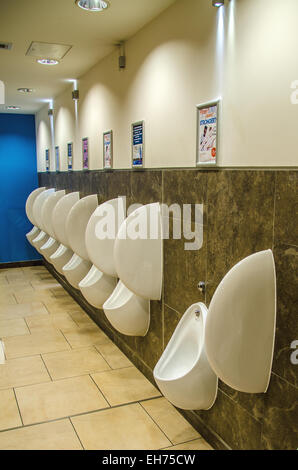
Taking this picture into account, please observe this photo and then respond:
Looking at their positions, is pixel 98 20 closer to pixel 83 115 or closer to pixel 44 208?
pixel 83 115

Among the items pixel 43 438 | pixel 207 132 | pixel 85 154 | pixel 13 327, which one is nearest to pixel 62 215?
pixel 85 154

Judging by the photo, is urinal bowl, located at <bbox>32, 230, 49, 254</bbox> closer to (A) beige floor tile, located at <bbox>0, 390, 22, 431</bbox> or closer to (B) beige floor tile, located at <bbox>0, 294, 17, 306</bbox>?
(B) beige floor tile, located at <bbox>0, 294, 17, 306</bbox>

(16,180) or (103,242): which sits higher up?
(16,180)

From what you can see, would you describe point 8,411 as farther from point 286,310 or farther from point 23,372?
point 286,310

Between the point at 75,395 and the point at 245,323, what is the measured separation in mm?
1662

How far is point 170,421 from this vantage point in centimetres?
259

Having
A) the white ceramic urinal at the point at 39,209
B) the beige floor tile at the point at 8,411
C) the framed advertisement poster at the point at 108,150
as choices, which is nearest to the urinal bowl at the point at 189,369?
the beige floor tile at the point at 8,411

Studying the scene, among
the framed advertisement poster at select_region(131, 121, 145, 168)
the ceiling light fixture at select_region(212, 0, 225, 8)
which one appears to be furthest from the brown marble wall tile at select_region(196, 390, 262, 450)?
the ceiling light fixture at select_region(212, 0, 225, 8)

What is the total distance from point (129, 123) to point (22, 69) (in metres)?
1.53

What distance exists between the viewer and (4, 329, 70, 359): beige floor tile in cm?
367

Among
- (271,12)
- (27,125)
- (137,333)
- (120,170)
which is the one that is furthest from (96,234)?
(27,125)

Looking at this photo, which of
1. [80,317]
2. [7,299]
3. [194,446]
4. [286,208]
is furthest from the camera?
[7,299]

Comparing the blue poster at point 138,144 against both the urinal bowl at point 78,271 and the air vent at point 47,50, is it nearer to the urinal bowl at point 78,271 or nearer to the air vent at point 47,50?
the air vent at point 47,50

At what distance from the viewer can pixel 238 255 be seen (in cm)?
198
